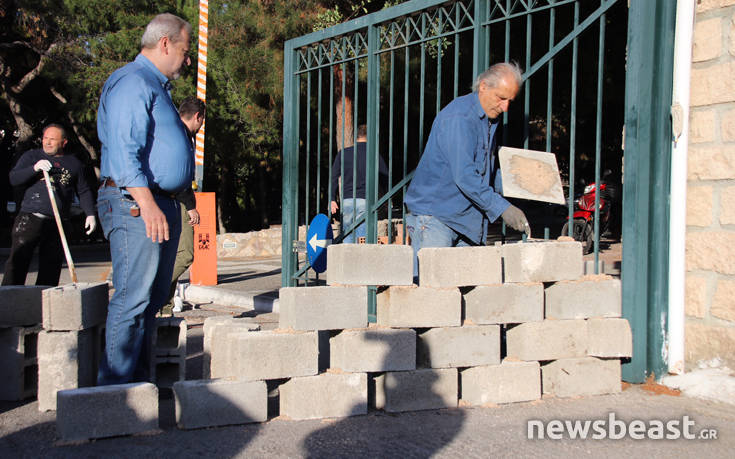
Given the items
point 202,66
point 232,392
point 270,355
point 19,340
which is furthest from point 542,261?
→ point 202,66

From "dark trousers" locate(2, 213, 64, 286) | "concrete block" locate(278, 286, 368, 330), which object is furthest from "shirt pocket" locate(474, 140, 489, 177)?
"dark trousers" locate(2, 213, 64, 286)

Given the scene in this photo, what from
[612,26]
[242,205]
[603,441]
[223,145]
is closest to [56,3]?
[223,145]

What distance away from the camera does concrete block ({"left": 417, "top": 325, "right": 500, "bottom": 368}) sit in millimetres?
4074

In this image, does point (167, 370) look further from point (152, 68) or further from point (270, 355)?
point (152, 68)

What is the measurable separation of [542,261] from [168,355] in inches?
97.4

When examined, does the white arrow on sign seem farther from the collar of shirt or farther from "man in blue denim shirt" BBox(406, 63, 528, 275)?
the collar of shirt

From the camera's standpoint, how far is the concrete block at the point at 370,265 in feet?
13.2

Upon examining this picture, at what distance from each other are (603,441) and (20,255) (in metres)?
4.77

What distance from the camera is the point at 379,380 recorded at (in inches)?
159

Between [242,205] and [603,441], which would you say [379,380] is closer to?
[603,441]

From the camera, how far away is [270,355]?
377 cm

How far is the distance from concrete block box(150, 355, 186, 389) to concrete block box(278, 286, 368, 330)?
0.96 metres

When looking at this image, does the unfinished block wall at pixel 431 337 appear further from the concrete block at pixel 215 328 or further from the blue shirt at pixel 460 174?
the blue shirt at pixel 460 174

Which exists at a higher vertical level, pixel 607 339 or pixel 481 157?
pixel 481 157
